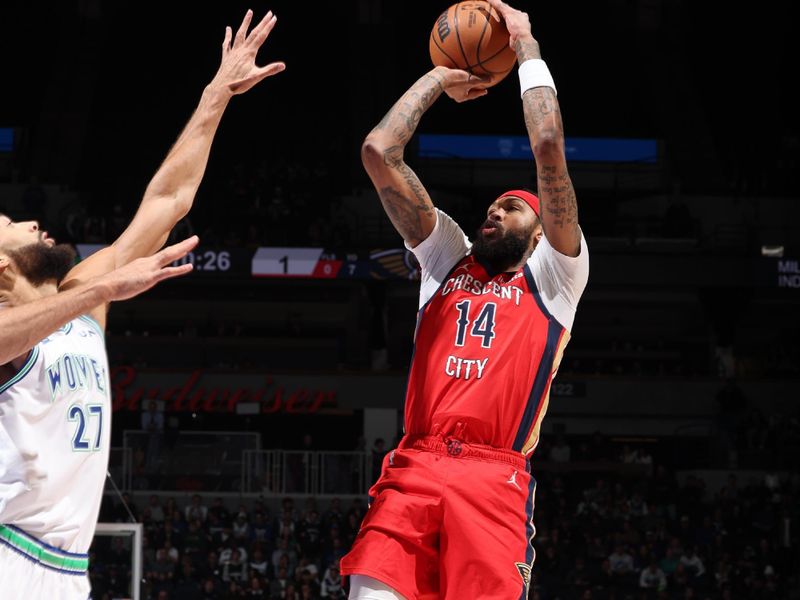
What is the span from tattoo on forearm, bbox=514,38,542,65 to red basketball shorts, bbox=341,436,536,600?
A: 66.5 inches

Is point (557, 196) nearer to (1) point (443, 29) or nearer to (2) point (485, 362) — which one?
(2) point (485, 362)

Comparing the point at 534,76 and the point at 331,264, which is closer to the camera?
the point at 534,76

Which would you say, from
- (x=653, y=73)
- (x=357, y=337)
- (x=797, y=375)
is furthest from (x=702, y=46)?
(x=357, y=337)

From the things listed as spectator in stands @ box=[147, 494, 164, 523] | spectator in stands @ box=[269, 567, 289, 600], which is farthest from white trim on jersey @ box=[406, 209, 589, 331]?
spectator in stands @ box=[147, 494, 164, 523]

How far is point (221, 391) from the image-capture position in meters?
25.6

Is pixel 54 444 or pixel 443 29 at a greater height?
pixel 443 29

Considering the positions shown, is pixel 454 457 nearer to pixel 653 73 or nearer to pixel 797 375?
pixel 797 375

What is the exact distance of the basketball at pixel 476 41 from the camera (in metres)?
5.16

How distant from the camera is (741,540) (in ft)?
68.2

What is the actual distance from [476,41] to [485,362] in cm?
152

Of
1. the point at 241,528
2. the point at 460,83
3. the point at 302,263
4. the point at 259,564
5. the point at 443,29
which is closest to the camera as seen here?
the point at 460,83

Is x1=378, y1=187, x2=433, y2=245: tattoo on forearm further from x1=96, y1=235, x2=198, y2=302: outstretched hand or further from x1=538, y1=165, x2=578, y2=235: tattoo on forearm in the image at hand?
x1=96, y1=235, x2=198, y2=302: outstretched hand

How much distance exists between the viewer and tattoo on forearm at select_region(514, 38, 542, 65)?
4949 mm

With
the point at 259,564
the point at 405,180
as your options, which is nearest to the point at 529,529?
the point at 405,180
